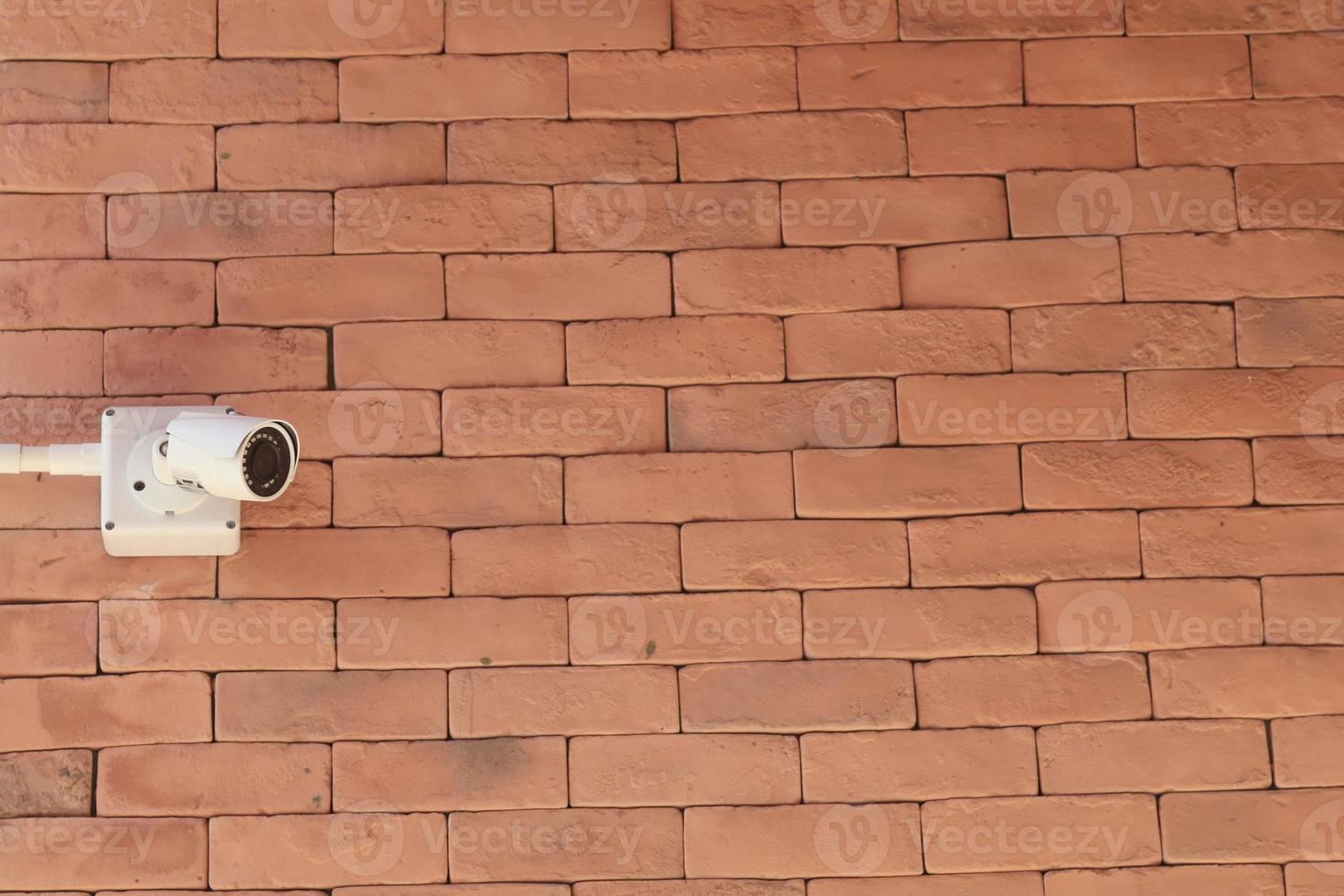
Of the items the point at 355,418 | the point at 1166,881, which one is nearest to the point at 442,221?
the point at 355,418

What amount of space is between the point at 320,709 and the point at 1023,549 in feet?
3.07

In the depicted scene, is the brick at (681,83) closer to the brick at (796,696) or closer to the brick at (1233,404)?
the brick at (1233,404)

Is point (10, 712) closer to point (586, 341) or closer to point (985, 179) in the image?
point (586, 341)

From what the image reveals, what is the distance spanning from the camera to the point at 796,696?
1423 mm

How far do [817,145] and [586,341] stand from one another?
414 millimetres

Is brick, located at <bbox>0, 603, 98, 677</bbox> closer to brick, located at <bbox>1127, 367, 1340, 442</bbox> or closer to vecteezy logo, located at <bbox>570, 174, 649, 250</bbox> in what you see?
Result: vecteezy logo, located at <bbox>570, 174, 649, 250</bbox>

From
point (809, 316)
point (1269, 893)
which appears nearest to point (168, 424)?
point (809, 316)

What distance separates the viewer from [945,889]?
4.62 ft

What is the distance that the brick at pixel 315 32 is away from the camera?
1.51m

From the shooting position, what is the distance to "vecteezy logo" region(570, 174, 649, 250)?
4.86 ft

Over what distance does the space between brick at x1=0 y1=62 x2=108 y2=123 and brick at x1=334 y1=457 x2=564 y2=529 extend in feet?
1.96

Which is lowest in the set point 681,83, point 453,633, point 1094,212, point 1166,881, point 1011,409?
point 1166,881

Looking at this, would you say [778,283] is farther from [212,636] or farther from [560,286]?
[212,636]

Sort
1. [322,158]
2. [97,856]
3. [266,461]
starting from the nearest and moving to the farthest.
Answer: [266,461] → [97,856] → [322,158]
